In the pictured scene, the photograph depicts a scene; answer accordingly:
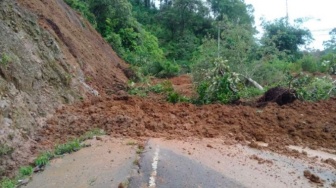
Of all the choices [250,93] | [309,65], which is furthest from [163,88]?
[309,65]

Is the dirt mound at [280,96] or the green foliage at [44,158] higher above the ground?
the dirt mound at [280,96]

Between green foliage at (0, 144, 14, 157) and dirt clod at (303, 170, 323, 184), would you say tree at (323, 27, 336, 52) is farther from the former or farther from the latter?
green foliage at (0, 144, 14, 157)

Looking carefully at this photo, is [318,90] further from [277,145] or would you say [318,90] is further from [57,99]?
[57,99]

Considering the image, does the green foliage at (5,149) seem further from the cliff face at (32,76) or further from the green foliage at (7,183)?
the green foliage at (7,183)

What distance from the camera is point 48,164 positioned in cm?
589

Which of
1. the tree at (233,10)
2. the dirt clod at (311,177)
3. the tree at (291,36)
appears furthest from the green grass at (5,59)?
the tree at (233,10)

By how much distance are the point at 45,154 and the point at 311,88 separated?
867 cm

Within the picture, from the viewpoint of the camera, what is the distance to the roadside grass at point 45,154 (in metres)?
5.36

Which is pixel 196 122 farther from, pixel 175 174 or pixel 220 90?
pixel 175 174

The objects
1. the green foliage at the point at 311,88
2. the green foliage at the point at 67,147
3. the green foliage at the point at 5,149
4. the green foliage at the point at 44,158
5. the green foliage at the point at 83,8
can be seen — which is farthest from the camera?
the green foliage at the point at 83,8

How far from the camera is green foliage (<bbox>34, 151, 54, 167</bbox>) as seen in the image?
5879 millimetres

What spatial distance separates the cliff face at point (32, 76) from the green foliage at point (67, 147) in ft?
1.40

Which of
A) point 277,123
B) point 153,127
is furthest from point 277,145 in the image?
point 153,127

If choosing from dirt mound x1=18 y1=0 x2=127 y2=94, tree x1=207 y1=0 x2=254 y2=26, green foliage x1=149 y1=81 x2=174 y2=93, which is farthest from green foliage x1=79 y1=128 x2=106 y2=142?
A: tree x1=207 y1=0 x2=254 y2=26
